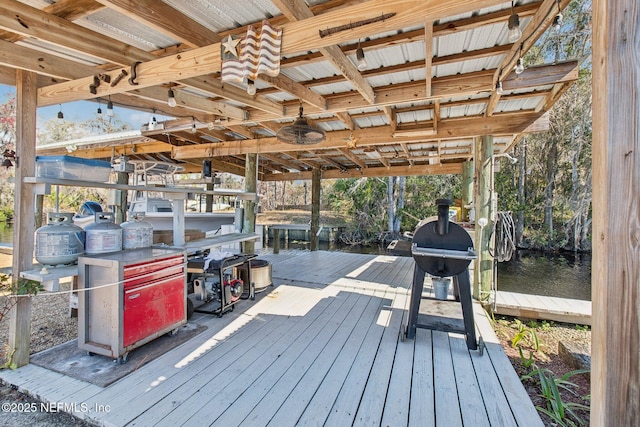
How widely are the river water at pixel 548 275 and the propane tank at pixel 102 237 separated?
30.5 ft

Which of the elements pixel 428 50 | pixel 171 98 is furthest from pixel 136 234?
pixel 428 50

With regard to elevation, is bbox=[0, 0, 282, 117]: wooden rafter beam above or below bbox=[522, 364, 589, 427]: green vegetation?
above

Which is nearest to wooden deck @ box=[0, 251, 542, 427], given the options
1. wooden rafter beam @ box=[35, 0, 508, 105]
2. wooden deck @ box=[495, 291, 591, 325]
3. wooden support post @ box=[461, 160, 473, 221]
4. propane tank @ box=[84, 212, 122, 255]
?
propane tank @ box=[84, 212, 122, 255]

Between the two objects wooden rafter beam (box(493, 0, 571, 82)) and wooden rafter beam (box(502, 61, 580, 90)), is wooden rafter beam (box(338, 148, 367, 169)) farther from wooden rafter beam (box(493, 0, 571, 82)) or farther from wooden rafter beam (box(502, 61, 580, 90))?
wooden rafter beam (box(493, 0, 571, 82))

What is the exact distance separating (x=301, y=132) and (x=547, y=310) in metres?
4.53

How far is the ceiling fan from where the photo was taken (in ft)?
10.9

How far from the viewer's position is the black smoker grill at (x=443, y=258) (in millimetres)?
2680

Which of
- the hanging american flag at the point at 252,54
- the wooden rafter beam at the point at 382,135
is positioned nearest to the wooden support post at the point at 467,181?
the wooden rafter beam at the point at 382,135

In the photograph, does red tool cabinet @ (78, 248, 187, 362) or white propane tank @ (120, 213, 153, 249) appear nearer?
red tool cabinet @ (78, 248, 187, 362)

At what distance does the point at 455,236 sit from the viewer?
2.81 meters

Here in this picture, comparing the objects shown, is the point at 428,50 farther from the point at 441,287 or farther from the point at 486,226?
the point at 486,226

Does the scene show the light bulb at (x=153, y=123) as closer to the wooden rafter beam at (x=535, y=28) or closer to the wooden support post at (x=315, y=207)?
the wooden support post at (x=315, y=207)

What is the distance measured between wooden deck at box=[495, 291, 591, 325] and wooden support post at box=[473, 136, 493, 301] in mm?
614

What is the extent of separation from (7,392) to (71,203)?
55.2ft
